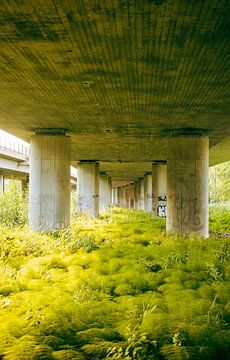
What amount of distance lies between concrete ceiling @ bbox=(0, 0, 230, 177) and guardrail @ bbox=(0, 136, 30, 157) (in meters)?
15.1

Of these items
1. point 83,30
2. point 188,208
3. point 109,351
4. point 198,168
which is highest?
point 83,30

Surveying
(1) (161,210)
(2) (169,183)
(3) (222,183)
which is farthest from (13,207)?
(3) (222,183)

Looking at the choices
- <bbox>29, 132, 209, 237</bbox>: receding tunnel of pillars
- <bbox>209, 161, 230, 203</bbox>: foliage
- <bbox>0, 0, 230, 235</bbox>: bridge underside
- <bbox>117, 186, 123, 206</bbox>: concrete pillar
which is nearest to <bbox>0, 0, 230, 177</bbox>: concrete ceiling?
<bbox>0, 0, 230, 235</bbox>: bridge underside

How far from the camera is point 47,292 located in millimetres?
9539

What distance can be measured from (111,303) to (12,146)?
97.3 ft

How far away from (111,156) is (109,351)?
86.4ft

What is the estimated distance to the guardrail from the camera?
33175mm

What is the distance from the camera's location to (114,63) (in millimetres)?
9719

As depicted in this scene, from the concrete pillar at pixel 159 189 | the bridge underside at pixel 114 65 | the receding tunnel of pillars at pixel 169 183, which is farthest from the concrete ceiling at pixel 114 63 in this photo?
the concrete pillar at pixel 159 189

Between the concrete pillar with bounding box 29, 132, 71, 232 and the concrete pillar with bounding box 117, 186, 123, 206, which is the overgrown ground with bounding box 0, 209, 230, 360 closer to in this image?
the concrete pillar with bounding box 29, 132, 71, 232

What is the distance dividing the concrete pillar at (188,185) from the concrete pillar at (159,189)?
15.5 m

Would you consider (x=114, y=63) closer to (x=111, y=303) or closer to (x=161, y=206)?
(x=111, y=303)

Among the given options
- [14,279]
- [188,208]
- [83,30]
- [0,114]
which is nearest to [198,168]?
[188,208]

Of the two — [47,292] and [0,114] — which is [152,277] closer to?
[47,292]
